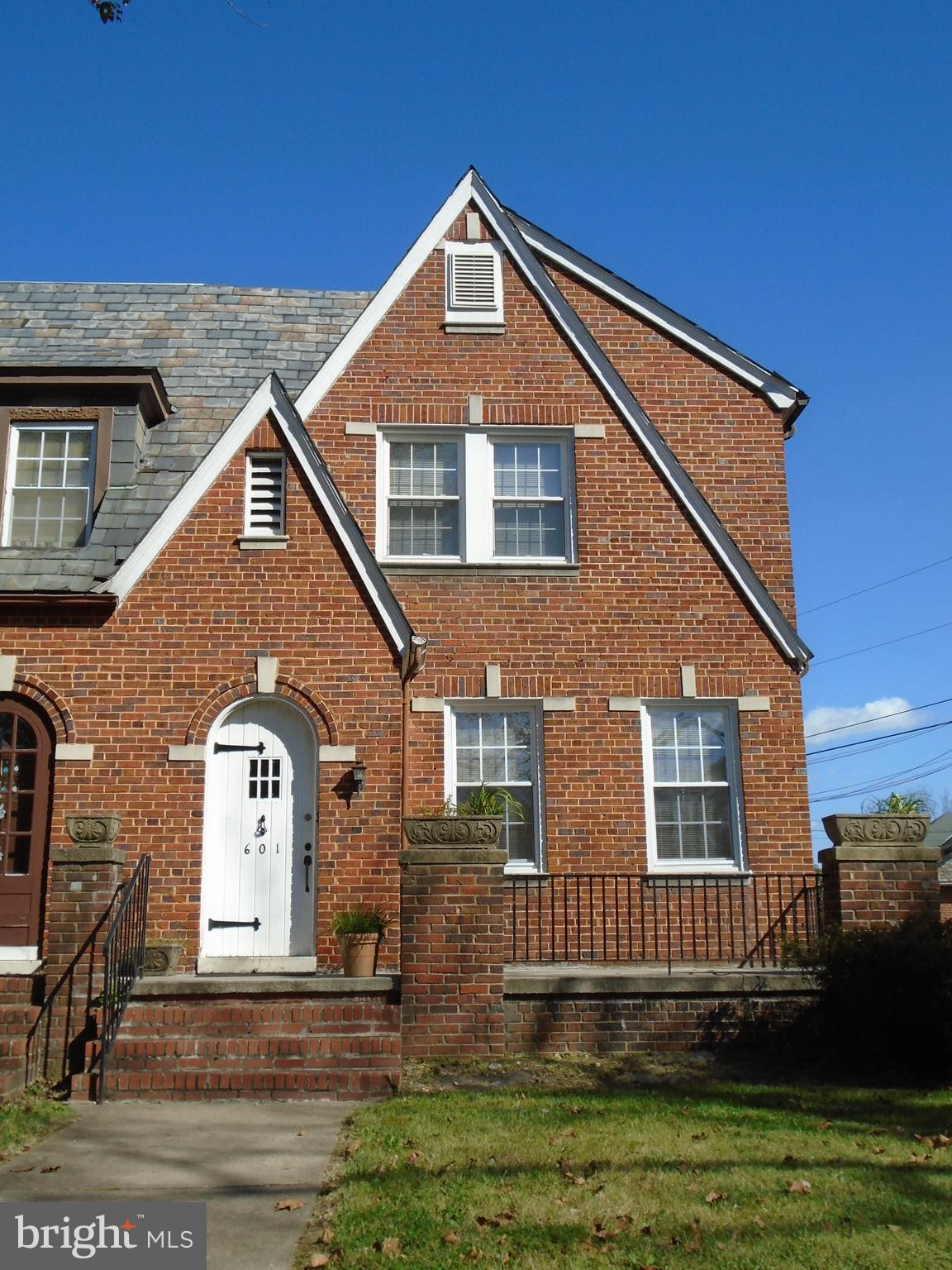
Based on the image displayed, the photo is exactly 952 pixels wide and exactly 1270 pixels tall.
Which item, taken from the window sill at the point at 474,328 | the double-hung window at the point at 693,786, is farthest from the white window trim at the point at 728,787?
the window sill at the point at 474,328

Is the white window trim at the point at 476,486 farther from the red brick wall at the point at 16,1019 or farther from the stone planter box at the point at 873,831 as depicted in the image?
the red brick wall at the point at 16,1019

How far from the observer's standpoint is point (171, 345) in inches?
→ 592

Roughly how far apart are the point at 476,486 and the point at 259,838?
192 inches

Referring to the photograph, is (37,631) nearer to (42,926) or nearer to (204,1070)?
(42,926)

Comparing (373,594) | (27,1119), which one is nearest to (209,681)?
(373,594)

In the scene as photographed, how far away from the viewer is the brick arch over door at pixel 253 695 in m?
11.5

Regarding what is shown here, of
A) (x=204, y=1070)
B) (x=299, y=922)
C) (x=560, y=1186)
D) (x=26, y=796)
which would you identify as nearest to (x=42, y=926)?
(x=26, y=796)

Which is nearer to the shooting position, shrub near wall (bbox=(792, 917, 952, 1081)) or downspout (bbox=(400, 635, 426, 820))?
shrub near wall (bbox=(792, 917, 952, 1081))

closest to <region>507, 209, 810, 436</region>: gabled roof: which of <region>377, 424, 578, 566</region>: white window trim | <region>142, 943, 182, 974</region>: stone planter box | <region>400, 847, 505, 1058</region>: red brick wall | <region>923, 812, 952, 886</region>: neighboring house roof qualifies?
<region>377, 424, 578, 566</region>: white window trim

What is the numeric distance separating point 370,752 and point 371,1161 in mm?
5057

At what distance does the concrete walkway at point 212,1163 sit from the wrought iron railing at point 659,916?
13.8 ft

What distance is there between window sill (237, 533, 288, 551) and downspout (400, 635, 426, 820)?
164 centimetres

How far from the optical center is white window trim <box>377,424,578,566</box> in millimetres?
13648

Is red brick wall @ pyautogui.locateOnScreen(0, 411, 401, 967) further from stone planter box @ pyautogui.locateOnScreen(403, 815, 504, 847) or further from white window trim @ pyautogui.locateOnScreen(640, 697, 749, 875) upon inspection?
white window trim @ pyautogui.locateOnScreen(640, 697, 749, 875)
